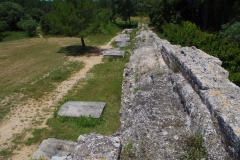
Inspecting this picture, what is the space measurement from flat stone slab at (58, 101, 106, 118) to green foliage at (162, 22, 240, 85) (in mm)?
6043

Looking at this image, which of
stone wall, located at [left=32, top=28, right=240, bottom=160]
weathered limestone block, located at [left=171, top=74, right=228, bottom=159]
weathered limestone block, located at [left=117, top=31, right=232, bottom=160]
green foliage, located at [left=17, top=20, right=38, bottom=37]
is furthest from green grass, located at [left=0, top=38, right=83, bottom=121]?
green foliage, located at [left=17, top=20, right=38, bottom=37]

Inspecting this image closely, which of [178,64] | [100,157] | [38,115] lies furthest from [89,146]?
[38,115]

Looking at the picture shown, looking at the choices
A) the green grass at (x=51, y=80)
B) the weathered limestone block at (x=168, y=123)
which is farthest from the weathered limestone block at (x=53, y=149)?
the green grass at (x=51, y=80)

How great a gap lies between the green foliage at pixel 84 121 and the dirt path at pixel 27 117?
0.81 meters

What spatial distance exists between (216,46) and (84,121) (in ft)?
30.2

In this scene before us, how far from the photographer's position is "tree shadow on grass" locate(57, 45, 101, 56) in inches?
751

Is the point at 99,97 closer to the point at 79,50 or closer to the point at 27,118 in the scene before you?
the point at 27,118

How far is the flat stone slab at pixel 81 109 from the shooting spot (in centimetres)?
833

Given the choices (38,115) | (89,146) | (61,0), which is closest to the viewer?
(89,146)

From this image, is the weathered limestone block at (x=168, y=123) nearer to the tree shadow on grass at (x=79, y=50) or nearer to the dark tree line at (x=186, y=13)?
the tree shadow on grass at (x=79, y=50)

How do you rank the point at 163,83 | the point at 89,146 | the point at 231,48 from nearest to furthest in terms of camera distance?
the point at 89,146 → the point at 163,83 → the point at 231,48

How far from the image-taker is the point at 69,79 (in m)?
12.9

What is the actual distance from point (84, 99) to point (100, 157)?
6.46 metres

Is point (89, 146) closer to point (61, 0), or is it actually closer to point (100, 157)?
point (100, 157)
